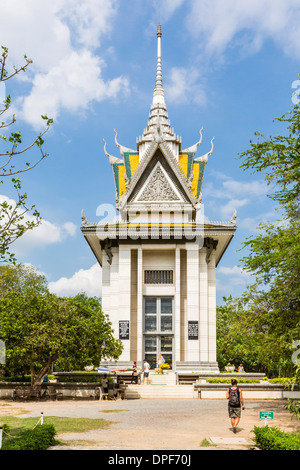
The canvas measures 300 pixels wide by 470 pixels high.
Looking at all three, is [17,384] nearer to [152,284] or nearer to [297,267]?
[152,284]

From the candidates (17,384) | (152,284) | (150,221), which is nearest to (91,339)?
(17,384)

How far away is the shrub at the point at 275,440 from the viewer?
359 inches

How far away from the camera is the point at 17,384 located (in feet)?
81.5

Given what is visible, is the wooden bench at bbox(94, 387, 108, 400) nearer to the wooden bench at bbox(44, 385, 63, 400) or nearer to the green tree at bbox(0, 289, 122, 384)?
the green tree at bbox(0, 289, 122, 384)

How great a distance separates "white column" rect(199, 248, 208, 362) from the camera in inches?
1336

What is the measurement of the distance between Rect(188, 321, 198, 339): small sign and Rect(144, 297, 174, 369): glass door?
160 cm

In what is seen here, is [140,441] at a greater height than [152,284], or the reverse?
[152,284]

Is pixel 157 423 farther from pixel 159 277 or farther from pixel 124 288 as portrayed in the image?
pixel 159 277

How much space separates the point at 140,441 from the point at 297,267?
7136 millimetres

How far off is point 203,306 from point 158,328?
3360 millimetres

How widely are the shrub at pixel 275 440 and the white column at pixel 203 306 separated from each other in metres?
23.0

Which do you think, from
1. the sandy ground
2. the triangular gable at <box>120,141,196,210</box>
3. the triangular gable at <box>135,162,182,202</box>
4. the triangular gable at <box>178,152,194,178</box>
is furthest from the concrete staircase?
the triangular gable at <box>178,152,194,178</box>

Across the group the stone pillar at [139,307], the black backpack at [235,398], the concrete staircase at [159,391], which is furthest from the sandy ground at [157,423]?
the stone pillar at [139,307]

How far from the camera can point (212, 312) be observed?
3544 centimetres
